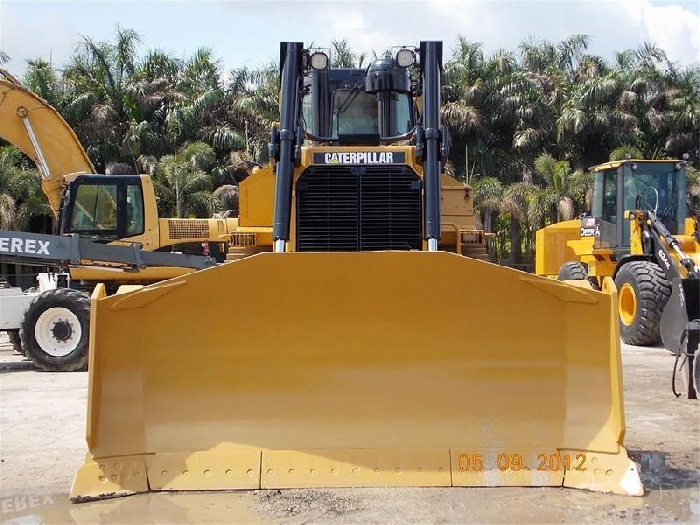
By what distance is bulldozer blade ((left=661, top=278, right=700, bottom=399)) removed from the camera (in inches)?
236

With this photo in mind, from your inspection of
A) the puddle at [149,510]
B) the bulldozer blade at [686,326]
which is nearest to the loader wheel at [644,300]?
the bulldozer blade at [686,326]

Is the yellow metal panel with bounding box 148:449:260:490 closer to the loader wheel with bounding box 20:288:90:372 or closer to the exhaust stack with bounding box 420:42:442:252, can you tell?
the exhaust stack with bounding box 420:42:442:252

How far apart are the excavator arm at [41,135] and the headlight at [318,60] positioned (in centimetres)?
671

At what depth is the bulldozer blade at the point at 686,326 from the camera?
598cm

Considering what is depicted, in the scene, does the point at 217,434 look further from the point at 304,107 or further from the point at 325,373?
the point at 304,107

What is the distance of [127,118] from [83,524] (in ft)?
73.9

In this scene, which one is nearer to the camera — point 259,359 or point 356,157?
point 259,359

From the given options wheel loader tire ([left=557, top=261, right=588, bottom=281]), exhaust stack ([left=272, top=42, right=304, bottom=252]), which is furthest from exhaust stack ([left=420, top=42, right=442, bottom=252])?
wheel loader tire ([left=557, top=261, right=588, bottom=281])

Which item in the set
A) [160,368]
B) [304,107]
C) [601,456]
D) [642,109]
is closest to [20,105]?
[304,107]

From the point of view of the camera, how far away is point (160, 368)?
4.59 m

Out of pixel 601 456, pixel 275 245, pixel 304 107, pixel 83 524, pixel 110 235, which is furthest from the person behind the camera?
pixel 110 235

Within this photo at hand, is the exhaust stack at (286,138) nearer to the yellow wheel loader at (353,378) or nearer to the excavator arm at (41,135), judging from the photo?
the yellow wheel loader at (353,378)

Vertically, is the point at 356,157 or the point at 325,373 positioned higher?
the point at 356,157
